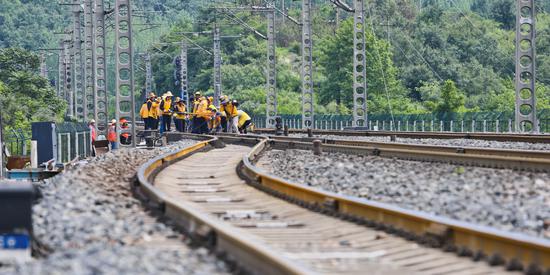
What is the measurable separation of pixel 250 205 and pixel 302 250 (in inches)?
179

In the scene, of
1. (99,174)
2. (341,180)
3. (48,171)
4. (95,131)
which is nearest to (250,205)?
(341,180)

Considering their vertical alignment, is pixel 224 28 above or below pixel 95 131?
above

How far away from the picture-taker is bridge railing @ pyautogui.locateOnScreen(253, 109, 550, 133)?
51.6 metres

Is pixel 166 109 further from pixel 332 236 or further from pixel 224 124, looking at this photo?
pixel 332 236

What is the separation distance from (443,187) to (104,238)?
595 centimetres

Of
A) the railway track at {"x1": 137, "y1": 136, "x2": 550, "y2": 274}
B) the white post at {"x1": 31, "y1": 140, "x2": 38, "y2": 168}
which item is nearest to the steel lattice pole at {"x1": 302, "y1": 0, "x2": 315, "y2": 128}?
the white post at {"x1": 31, "y1": 140, "x2": 38, "y2": 168}

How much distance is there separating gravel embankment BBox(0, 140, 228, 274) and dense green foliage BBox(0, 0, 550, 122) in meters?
53.1

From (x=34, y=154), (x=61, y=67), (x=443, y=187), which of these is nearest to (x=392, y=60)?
(x=61, y=67)

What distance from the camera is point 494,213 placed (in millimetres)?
11984

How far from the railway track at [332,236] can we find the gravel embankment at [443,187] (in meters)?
0.98

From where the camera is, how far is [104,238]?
10.7m

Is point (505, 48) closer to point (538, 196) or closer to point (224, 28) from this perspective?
point (224, 28)

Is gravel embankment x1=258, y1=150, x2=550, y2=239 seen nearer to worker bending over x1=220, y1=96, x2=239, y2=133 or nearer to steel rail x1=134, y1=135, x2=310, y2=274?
steel rail x1=134, y1=135, x2=310, y2=274

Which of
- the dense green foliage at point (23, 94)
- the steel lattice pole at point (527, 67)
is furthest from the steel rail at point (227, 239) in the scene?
the dense green foliage at point (23, 94)
